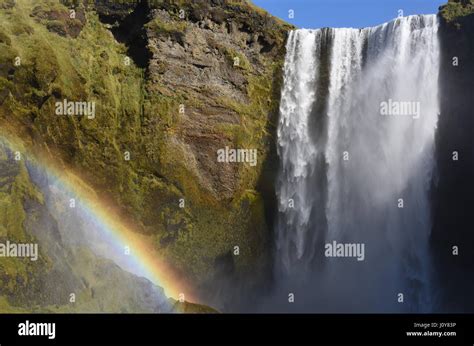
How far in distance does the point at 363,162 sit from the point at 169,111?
47.5ft

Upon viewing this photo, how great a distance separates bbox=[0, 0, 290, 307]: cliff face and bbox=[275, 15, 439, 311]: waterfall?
7.30 feet

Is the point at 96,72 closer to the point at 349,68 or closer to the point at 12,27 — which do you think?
the point at 12,27

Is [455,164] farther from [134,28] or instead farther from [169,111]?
[134,28]

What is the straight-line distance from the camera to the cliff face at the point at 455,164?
123ft

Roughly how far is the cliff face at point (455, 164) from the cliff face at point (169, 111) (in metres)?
12.0

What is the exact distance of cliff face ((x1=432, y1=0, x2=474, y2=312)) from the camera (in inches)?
1473

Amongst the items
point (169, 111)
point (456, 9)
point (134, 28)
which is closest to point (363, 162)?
point (456, 9)

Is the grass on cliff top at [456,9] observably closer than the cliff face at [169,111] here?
No

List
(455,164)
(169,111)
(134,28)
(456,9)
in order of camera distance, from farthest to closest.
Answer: (134,28)
(456,9)
(169,111)
(455,164)

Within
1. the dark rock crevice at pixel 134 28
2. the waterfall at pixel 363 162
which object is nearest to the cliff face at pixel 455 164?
the waterfall at pixel 363 162

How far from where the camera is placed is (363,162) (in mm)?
41406

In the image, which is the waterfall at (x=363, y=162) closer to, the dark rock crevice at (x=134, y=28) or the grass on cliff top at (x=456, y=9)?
the grass on cliff top at (x=456, y=9)

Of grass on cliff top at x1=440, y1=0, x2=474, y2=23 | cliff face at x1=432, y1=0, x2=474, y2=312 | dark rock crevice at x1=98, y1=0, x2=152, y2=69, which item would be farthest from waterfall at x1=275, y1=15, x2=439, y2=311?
dark rock crevice at x1=98, y1=0, x2=152, y2=69

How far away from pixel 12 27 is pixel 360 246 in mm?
26955
